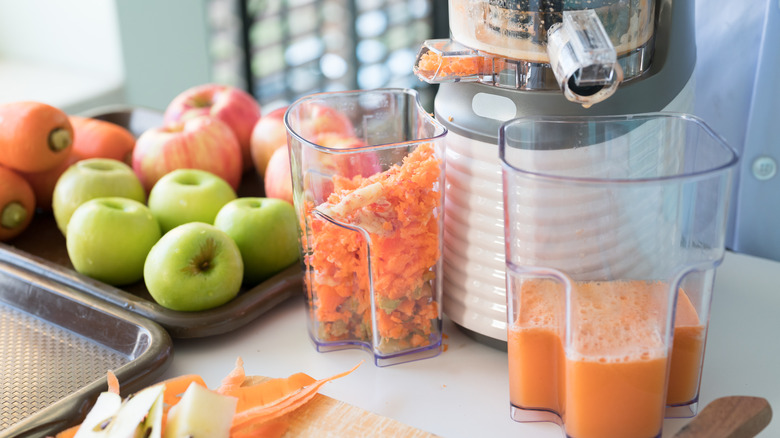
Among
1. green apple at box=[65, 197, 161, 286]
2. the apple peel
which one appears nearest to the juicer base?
the apple peel

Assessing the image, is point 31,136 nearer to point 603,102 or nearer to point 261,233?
point 261,233

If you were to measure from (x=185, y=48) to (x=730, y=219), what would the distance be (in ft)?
4.65

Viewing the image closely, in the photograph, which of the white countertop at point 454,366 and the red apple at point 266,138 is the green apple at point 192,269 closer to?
the white countertop at point 454,366

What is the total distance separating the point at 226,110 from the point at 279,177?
0.24 m

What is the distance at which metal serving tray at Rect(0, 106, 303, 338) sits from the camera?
0.74 m

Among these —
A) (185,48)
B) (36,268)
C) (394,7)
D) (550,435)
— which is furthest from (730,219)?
(394,7)

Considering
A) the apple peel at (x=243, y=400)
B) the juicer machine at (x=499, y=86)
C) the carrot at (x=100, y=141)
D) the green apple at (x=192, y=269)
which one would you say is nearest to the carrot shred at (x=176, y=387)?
the apple peel at (x=243, y=400)

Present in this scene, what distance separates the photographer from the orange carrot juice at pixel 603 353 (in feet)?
1.82

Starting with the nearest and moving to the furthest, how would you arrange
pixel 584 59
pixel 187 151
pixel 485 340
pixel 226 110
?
pixel 584 59 → pixel 485 340 → pixel 187 151 → pixel 226 110

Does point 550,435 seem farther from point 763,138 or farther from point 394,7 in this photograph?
point 394,7

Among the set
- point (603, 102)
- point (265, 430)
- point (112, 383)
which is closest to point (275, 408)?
point (265, 430)

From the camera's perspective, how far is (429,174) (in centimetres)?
64

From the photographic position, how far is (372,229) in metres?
0.65

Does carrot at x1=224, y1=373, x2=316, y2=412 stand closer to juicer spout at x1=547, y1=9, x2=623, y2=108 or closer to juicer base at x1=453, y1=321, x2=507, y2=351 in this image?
juicer base at x1=453, y1=321, x2=507, y2=351
